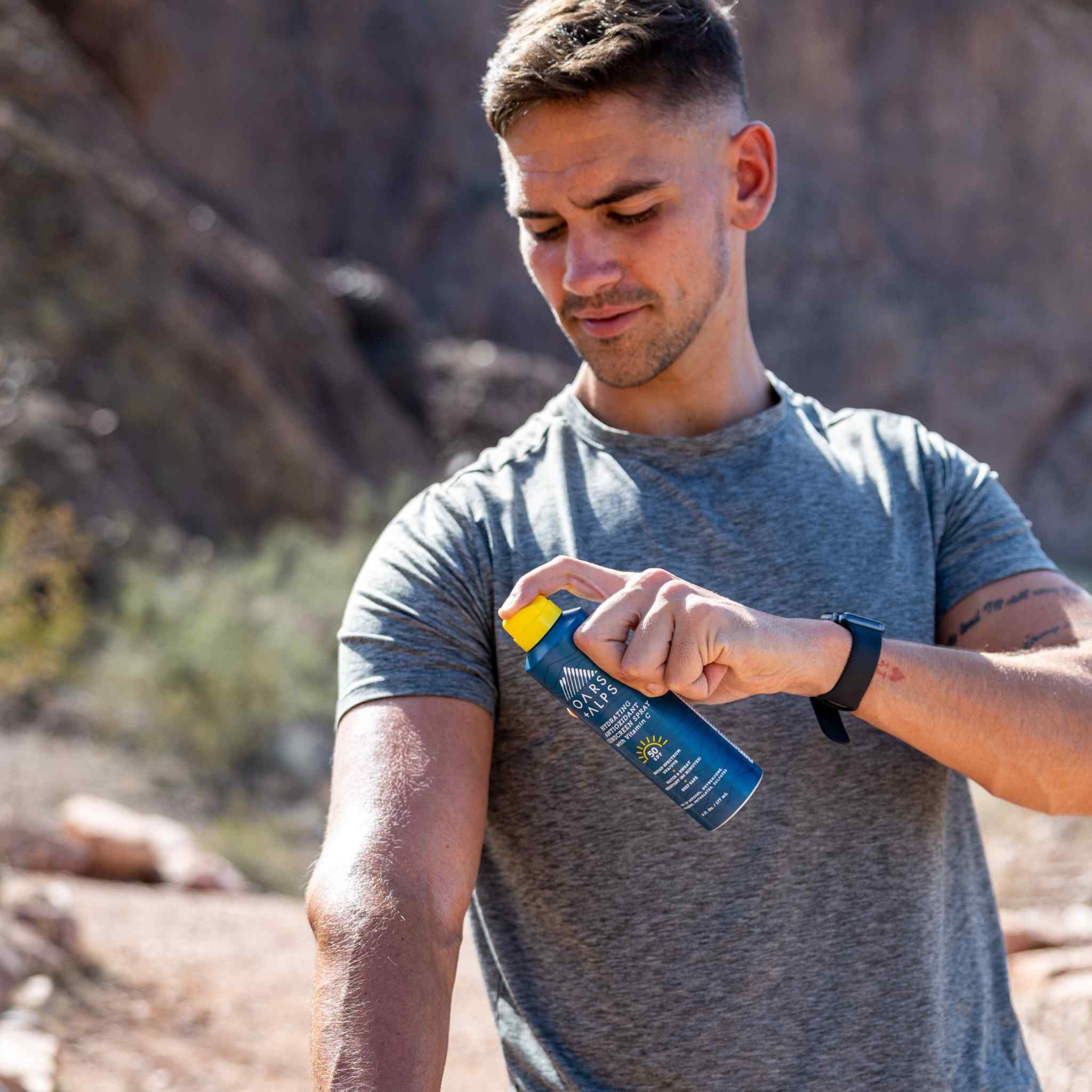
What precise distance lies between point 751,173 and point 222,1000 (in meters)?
3.84

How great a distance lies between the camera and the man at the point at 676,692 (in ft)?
4.52

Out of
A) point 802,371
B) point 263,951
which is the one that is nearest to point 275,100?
point 802,371

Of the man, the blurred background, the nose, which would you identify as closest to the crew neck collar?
the man

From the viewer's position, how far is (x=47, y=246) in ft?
41.5

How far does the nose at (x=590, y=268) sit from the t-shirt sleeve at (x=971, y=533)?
0.46 metres

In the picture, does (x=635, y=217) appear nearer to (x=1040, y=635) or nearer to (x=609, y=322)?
(x=609, y=322)

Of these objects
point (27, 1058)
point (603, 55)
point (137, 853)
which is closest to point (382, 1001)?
point (603, 55)

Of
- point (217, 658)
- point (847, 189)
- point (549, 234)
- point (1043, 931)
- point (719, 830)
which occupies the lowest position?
point (1043, 931)

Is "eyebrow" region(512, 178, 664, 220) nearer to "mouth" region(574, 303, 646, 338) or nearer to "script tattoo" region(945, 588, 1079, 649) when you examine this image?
"mouth" region(574, 303, 646, 338)

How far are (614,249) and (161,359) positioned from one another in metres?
11.9

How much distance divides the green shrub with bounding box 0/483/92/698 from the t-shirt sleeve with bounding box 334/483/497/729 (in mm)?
4654

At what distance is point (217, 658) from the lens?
8.41 metres

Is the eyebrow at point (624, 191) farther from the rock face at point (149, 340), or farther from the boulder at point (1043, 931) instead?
the rock face at point (149, 340)

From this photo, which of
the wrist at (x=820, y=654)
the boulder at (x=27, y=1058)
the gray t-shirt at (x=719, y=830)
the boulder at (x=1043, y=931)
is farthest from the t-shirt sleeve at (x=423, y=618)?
the boulder at (x=1043, y=931)
